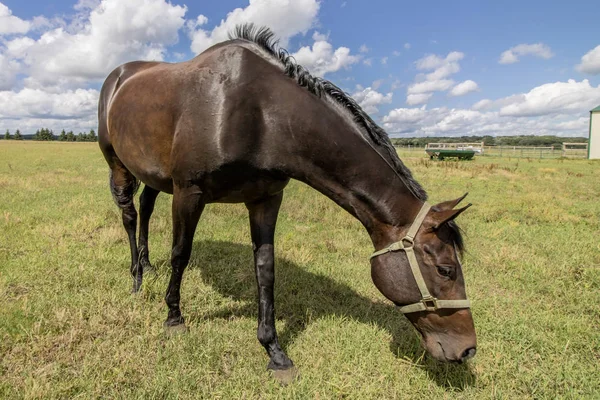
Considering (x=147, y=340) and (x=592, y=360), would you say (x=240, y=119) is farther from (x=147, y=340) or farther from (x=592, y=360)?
(x=592, y=360)

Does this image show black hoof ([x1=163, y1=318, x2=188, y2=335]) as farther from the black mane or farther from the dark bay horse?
the black mane

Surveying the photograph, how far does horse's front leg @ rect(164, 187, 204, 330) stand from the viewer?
2805mm

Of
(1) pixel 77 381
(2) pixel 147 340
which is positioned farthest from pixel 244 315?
(1) pixel 77 381

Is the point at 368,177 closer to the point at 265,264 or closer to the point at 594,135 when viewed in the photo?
the point at 265,264

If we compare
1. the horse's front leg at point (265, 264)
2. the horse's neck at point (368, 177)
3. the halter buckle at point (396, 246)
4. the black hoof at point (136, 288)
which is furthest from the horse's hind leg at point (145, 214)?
the halter buckle at point (396, 246)

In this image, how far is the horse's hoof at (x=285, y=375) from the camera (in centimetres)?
256

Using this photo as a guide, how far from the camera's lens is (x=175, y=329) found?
3.06 meters

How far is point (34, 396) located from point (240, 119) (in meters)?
2.22

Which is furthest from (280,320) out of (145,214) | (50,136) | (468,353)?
(50,136)

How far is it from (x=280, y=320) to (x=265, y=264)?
2.45 ft

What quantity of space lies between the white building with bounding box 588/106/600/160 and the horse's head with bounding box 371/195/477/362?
42.5m

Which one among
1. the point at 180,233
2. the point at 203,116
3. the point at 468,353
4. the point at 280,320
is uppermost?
the point at 203,116

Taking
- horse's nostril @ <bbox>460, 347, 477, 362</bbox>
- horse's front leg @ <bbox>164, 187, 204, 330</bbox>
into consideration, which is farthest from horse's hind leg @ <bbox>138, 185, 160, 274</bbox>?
horse's nostril @ <bbox>460, 347, 477, 362</bbox>

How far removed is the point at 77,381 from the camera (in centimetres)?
235
